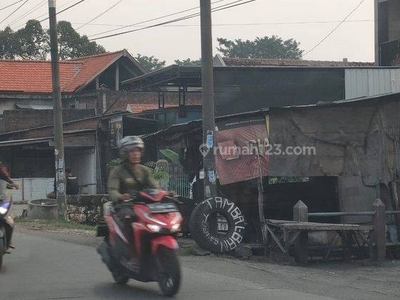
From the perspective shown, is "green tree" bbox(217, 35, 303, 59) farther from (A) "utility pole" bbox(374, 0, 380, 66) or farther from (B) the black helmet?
(B) the black helmet

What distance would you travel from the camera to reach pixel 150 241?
25.8 ft

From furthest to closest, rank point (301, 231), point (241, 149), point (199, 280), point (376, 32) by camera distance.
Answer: point (376, 32)
point (241, 149)
point (301, 231)
point (199, 280)

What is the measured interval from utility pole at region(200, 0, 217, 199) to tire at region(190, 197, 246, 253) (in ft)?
1.75

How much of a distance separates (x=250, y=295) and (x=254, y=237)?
6556mm

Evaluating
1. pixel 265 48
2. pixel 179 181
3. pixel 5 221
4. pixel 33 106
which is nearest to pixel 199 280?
pixel 5 221

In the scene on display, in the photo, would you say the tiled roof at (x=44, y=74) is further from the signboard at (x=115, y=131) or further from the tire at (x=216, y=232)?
the tire at (x=216, y=232)

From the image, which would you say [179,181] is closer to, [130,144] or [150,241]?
[130,144]

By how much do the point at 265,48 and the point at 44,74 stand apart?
105 feet

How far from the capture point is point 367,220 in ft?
47.1

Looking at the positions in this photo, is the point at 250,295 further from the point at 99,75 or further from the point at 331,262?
the point at 99,75

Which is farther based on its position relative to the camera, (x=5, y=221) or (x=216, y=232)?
(x=216, y=232)

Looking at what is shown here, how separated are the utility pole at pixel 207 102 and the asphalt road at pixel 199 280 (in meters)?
1.85

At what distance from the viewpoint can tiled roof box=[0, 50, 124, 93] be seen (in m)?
40.0

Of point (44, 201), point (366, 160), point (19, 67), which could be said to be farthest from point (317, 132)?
point (19, 67)
